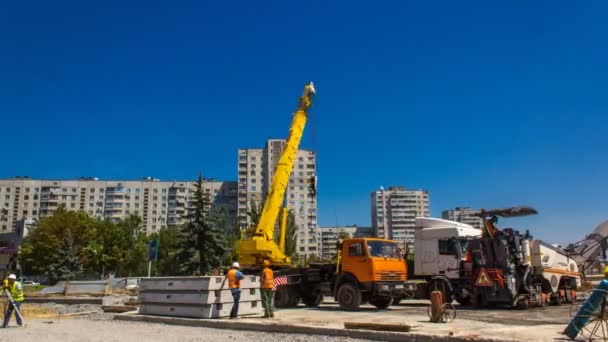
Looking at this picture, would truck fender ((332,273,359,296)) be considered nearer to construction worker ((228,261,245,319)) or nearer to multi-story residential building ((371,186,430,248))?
construction worker ((228,261,245,319))

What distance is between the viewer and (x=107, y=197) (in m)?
113

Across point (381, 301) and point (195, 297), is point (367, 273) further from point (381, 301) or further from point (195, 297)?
point (195, 297)

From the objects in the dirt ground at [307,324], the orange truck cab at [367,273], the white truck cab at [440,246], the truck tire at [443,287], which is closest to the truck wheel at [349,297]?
the orange truck cab at [367,273]

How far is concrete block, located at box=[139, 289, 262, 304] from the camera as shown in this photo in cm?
1492

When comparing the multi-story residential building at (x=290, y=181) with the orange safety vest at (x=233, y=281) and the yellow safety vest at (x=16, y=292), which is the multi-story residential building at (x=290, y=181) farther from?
the orange safety vest at (x=233, y=281)

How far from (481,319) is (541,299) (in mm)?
5377

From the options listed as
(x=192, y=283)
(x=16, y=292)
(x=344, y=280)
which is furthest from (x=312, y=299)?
(x=16, y=292)

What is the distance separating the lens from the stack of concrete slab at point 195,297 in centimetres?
1491

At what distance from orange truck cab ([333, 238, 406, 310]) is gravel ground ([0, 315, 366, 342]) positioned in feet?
19.0

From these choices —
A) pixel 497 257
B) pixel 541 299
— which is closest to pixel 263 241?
pixel 497 257

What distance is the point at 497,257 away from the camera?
18.3 meters

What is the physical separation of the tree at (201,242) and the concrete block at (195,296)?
25639 mm

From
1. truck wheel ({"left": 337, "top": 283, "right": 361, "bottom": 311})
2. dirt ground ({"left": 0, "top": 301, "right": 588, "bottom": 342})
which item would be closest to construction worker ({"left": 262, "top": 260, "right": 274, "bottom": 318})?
dirt ground ({"left": 0, "top": 301, "right": 588, "bottom": 342})

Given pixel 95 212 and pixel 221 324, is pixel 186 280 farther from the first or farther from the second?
pixel 95 212
